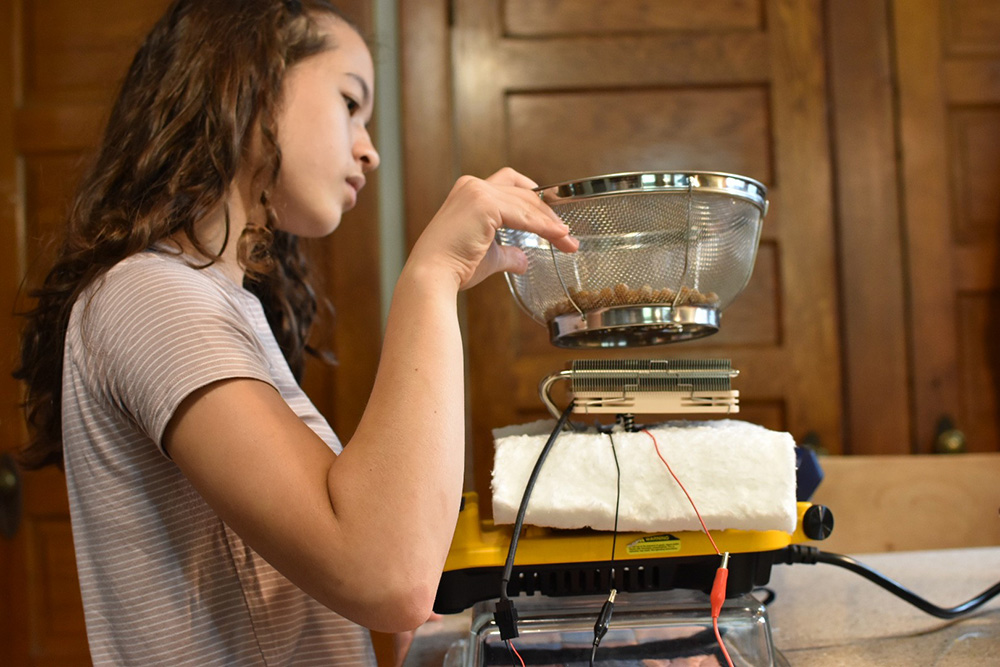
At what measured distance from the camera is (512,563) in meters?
0.66

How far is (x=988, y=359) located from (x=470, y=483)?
1267 millimetres

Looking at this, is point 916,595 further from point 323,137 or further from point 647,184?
point 323,137

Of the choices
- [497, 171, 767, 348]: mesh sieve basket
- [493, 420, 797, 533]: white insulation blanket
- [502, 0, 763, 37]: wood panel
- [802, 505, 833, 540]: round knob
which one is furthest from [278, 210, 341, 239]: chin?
[502, 0, 763, 37]: wood panel

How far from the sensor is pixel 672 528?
2.18ft

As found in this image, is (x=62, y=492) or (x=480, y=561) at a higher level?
(x=480, y=561)

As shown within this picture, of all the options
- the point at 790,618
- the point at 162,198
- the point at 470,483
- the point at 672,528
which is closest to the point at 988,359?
the point at 470,483

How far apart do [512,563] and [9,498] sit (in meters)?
1.75

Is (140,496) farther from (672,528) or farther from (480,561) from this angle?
(672,528)

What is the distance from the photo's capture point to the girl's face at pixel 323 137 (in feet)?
3.07

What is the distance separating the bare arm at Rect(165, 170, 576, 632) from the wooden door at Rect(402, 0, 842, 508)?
52.2 inches

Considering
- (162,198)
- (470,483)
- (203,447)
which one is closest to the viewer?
(203,447)

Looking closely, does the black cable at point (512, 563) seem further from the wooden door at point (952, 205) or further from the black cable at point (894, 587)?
the wooden door at point (952, 205)

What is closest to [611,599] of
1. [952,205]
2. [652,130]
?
[652,130]

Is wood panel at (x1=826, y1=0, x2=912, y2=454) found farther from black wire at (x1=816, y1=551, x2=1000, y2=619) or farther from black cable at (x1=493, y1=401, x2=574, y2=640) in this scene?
black cable at (x1=493, y1=401, x2=574, y2=640)
